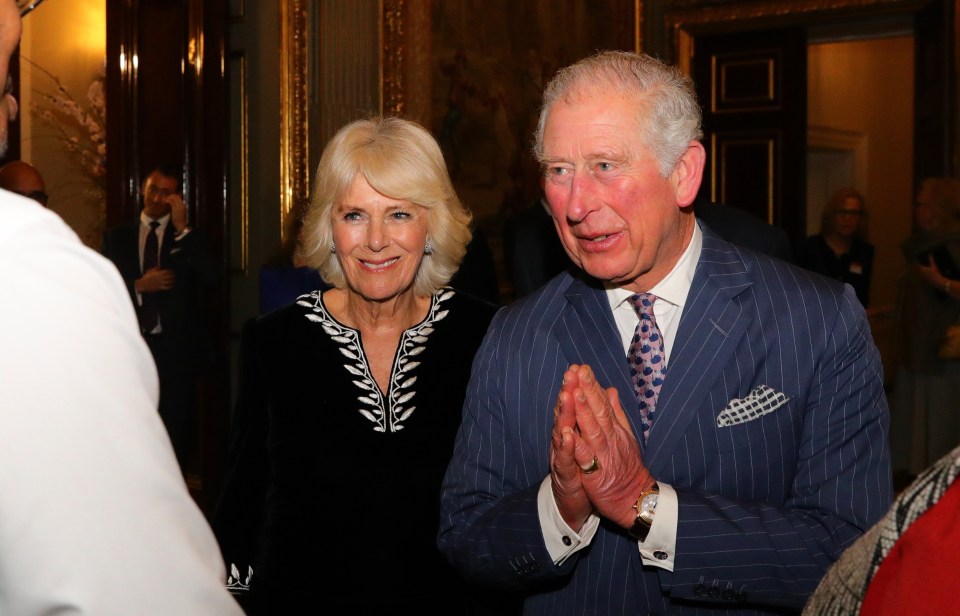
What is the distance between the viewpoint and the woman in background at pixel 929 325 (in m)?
7.25

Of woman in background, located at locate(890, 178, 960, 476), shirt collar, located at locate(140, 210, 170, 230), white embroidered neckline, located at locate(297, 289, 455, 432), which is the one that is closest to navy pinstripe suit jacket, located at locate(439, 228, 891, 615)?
white embroidered neckline, located at locate(297, 289, 455, 432)

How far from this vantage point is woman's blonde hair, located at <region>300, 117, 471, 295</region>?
9.30 ft

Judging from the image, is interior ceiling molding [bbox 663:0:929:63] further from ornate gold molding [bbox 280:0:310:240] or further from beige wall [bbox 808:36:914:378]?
ornate gold molding [bbox 280:0:310:240]

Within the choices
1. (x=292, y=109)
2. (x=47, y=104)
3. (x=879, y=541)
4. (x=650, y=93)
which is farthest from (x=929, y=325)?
(x=47, y=104)

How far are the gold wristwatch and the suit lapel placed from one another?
0.10 meters

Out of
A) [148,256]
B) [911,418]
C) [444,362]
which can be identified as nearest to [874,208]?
[911,418]

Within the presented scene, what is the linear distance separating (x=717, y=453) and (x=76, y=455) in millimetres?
1348

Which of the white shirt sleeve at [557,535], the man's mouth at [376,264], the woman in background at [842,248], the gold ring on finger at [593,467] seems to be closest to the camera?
the gold ring on finger at [593,467]

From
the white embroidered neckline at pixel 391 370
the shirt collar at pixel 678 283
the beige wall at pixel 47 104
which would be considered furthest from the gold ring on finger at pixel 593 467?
the beige wall at pixel 47 104

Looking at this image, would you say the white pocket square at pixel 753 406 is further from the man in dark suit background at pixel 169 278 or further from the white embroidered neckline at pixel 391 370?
the man in dark suit background at pixel 169 278

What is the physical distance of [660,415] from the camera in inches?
78.3

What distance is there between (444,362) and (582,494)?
38.2 inches

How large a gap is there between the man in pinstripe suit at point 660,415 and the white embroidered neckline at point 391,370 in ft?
1.69

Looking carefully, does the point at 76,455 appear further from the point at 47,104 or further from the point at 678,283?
the point at 47,104
